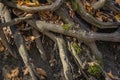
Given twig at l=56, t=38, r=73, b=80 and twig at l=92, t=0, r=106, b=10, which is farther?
twig at l=92, t=0, r=106, b=10

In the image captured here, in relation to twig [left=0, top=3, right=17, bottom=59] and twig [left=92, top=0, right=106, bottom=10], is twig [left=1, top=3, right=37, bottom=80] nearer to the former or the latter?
twig [left=0, top=3, right=17, bottom=59]

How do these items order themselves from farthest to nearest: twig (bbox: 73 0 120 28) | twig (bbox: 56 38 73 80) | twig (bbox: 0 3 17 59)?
twig (bbox: 73 0 120 28), twig (bbox: 0 3 17 59), twig (bbox: 56 38 73 80)

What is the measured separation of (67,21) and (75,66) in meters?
0.62

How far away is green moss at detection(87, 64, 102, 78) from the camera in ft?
16.0

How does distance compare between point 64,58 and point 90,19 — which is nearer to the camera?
point 64,58

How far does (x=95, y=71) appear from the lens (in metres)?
4.87

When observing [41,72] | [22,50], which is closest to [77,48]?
[41,72]

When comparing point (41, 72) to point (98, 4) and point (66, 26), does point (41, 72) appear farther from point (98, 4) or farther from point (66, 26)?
point (98, 4)

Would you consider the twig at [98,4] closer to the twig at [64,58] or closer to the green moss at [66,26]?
the green moss at [66,26]

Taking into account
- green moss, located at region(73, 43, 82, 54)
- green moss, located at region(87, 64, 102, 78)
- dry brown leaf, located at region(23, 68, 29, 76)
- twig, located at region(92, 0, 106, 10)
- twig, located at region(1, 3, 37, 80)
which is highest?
twig, located at region(92, 0, 106, 10)

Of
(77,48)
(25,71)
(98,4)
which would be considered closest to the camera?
(25,71)

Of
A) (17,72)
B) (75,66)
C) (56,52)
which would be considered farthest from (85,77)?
(17,72)

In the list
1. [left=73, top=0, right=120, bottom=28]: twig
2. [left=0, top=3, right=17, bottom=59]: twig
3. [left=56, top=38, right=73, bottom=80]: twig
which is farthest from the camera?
[left=73, top=0, right=120, bottom=28]: twig

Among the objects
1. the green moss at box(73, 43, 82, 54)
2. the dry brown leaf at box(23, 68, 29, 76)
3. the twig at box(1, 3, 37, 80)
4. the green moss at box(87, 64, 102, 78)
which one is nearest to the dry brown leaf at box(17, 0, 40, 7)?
the twig at box(1, 3, 37, 80)
